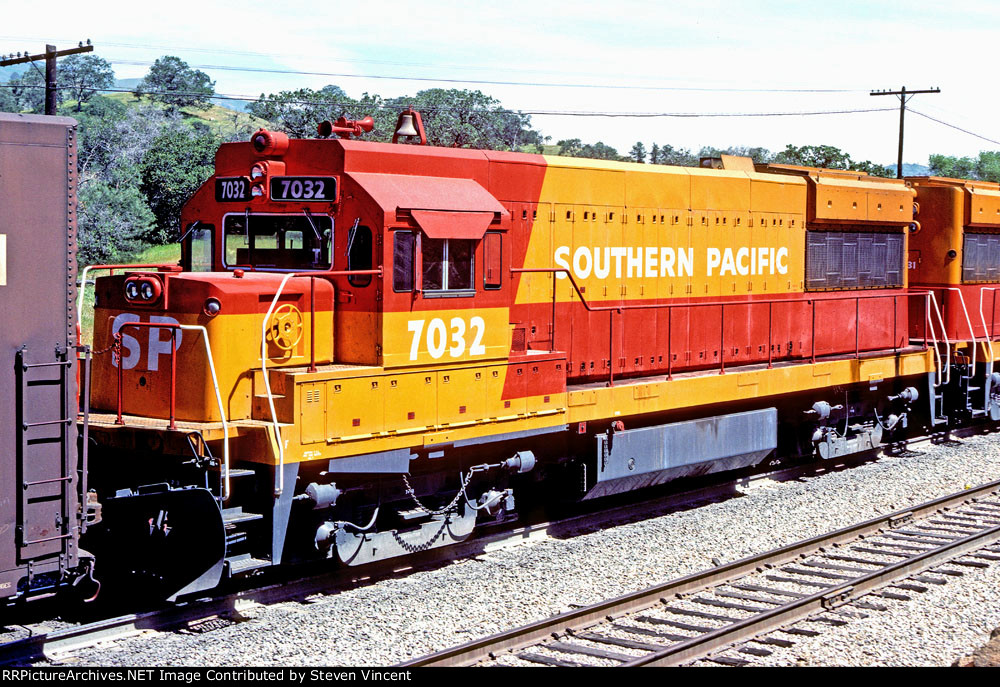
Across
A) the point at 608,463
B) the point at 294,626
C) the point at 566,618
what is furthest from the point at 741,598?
the point at 294,626

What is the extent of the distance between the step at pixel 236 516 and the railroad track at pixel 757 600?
1.89 m

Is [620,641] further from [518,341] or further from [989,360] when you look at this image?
[989,360]

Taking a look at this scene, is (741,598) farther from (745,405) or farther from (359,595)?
(745,405)

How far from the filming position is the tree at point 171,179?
40.2 metres

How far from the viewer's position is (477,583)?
9.42 metres

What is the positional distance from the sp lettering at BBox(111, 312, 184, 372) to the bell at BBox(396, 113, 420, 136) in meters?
3.05

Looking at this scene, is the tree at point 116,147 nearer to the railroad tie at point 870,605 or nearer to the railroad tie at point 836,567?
the railroad tie at point 836,567

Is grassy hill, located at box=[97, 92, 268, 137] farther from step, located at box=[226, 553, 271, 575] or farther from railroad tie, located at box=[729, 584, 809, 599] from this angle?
railroad tie, located at box=[729, 584, 809, 599]

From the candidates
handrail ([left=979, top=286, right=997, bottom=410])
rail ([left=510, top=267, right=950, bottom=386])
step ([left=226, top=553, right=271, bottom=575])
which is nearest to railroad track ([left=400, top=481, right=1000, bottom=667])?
step ([left=226, top=553, right=271, bottom=575])

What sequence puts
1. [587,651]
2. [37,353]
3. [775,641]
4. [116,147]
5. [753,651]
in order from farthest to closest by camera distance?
[116,147]
[775,641]
[753,651]
[587,651]
[37,353]

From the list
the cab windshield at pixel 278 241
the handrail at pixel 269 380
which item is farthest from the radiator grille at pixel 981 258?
the handrail at pixel 269 380

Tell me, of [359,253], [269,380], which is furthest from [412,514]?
[359,253]

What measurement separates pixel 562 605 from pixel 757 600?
5.33 ft

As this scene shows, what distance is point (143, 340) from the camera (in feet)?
29.1
